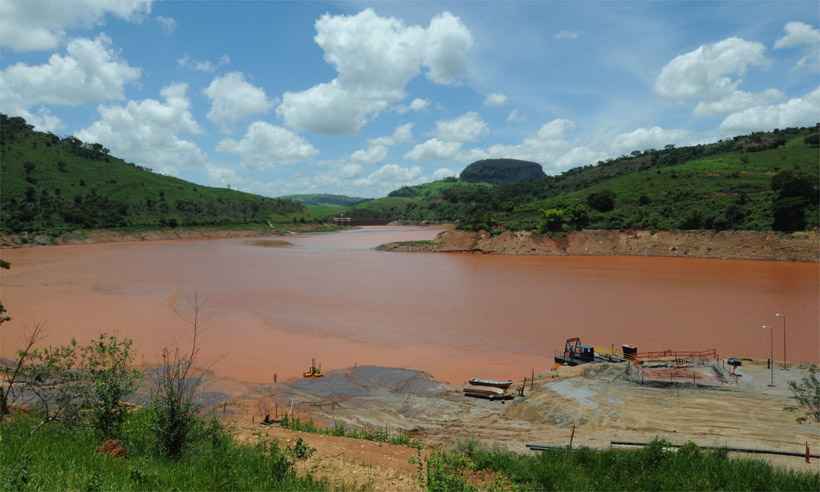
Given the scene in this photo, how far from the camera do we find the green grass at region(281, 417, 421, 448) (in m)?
11.4

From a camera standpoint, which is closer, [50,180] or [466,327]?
[466,327]

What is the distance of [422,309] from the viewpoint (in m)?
32.2

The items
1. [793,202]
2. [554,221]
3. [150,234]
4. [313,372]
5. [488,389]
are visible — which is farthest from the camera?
[150,234]

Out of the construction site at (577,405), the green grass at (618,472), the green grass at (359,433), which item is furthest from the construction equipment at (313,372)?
the green grass at (618,472)

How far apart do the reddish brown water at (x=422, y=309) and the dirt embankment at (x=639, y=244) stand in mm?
2603

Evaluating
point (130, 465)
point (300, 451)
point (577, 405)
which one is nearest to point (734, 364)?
point (577, 405)

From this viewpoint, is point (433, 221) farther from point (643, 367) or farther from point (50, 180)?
point (643, 367)

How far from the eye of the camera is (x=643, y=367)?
740 inches

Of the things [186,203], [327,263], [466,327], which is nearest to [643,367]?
[466,327]

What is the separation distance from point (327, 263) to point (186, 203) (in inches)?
2867

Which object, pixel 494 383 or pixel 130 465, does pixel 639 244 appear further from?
pixel 130 465

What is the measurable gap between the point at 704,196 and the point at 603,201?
12.9 m

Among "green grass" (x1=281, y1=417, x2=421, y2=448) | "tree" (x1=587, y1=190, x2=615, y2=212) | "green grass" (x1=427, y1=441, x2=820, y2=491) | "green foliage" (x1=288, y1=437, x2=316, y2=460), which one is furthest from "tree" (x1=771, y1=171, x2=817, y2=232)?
"green foliage" (x1=288, y1=437, x2=316, y2=460)

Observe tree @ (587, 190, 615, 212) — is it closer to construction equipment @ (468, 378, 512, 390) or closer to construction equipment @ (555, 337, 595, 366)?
construction equipment @ (555, 337, 595, 366)
